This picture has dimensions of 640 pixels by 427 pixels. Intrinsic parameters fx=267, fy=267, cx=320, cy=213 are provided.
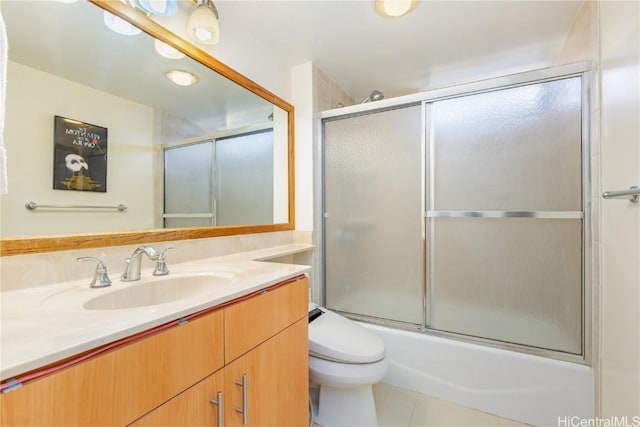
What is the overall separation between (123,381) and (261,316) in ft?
1.19

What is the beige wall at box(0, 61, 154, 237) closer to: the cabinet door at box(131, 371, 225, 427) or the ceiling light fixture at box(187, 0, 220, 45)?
the ceiling light fixture at box(187, 0, 220, 45)

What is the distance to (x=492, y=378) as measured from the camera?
1374mm

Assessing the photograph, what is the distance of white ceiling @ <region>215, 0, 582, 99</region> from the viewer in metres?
1.34

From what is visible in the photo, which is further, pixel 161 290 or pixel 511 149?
pixel 511 149

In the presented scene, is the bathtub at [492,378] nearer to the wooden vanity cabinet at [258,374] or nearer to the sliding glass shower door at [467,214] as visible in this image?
the sliding glass shower door at [467,214]

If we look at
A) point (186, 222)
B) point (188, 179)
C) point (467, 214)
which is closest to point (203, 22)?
point (188, 179)

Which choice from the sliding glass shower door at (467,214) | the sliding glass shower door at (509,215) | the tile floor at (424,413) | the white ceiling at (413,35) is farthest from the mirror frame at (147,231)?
the tile floor at (424,413)

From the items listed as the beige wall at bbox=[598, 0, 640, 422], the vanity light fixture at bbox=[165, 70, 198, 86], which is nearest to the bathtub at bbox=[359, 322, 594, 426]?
the beige wall at bbox=[598, 0, 640, 422]

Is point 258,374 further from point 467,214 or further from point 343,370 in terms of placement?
point 467,214

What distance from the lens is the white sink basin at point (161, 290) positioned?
768 millimetres

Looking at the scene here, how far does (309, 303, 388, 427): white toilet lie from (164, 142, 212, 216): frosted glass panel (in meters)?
0.80

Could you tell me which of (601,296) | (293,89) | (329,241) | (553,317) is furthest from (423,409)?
(293,89)

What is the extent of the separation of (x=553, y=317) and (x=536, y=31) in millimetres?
1555

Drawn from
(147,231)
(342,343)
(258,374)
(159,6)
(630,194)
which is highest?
(159,6)
